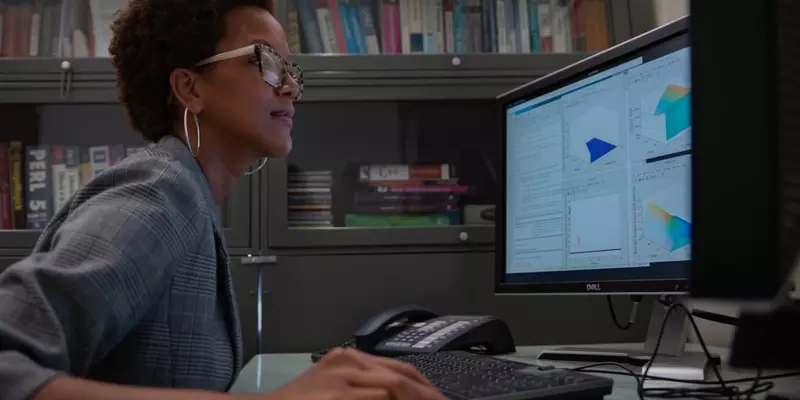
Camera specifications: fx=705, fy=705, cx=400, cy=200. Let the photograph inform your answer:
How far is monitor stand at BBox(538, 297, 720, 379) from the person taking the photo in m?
Answer: 1.00

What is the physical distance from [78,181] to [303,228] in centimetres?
69

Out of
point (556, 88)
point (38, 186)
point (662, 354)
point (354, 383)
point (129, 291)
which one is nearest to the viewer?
point (354, 383)

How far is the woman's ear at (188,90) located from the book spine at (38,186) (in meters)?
0.98

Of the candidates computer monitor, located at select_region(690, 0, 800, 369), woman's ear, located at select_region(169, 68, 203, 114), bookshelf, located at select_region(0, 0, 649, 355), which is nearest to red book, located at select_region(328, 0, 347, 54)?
bookshelf, located at select_region(0, 0, 649, 355)

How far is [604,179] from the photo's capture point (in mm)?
1164

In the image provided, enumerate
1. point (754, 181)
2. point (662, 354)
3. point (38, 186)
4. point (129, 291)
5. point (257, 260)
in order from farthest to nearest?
point (38, 186)
point (257, 260)
point (662, 354)
point (129, 291)
point (754, 181)

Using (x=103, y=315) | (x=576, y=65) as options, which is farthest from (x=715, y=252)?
(x=576, y=65)

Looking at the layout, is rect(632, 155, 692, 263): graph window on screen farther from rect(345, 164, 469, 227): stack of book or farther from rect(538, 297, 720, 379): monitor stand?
rect(345, 164, 469, 227): stack of book

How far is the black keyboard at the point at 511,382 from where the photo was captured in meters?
0.72

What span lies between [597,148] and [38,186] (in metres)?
1.55

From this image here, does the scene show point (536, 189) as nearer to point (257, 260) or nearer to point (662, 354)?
point (662, 354)

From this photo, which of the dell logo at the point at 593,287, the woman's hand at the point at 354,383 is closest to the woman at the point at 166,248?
the woman's hand at the point at 354,383

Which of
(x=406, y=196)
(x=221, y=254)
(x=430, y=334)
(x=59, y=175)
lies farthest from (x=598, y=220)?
(x=59, y=175)

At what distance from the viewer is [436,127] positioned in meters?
1.97
